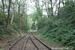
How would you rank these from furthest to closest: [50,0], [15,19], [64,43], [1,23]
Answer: [15,19] < [50,0] < [1,23] < [64,43]

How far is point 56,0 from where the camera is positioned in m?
24.4

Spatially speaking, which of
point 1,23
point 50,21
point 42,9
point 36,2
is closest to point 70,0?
point 50,21

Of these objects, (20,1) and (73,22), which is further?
(20,1)

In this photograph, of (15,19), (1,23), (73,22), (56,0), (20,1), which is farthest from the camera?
(15,19)

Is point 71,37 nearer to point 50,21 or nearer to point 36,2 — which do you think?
point 50,21

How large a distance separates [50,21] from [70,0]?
629cm

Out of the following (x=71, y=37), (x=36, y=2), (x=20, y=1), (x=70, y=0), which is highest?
(x=36, y=2)

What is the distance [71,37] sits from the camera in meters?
9.45

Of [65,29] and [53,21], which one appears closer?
[65,29]

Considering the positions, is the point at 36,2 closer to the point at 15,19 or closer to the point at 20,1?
the point at 15,19

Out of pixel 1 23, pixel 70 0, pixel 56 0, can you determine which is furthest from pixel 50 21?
pixel 1 23

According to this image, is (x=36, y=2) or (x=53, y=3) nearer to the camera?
(x=53, y=3)

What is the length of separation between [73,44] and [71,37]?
1.24m

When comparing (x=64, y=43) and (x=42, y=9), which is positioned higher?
(x=42, y=9)
